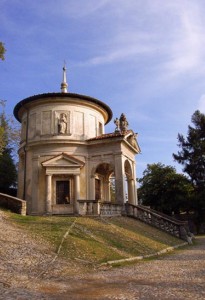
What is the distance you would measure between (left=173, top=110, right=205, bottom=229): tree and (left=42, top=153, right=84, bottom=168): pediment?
17437mm

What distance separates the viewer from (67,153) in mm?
24047

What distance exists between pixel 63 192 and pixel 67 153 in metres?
3.02

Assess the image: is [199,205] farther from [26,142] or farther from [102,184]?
[26,142]

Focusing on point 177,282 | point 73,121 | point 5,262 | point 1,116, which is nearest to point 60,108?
point 73,121

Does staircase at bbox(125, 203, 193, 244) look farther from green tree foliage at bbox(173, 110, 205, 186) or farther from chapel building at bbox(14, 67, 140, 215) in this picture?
green tree foliage at bbox(173, 110, 205, 186)

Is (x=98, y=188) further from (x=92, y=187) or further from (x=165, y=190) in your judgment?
(x=165, y=190)

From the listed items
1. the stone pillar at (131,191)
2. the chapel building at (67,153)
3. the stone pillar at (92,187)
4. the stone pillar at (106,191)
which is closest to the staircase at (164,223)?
the chapel building at (67,153)

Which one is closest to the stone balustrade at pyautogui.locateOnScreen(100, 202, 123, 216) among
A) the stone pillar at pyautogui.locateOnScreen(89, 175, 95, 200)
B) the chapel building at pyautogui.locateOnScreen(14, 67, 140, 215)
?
the chapel building at pyautogui.locateOnScreen(14, 67, 140, 215)

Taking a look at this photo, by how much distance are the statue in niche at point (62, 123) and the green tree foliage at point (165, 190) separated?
1861cm

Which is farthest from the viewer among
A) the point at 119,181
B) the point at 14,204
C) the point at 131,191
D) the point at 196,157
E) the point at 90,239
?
the point at 196,157

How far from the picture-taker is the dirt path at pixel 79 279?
228 inches

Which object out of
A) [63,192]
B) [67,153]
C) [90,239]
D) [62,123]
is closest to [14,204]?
[63,192]

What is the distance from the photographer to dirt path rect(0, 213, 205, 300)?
5.78 meters

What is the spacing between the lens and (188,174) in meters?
37.8
